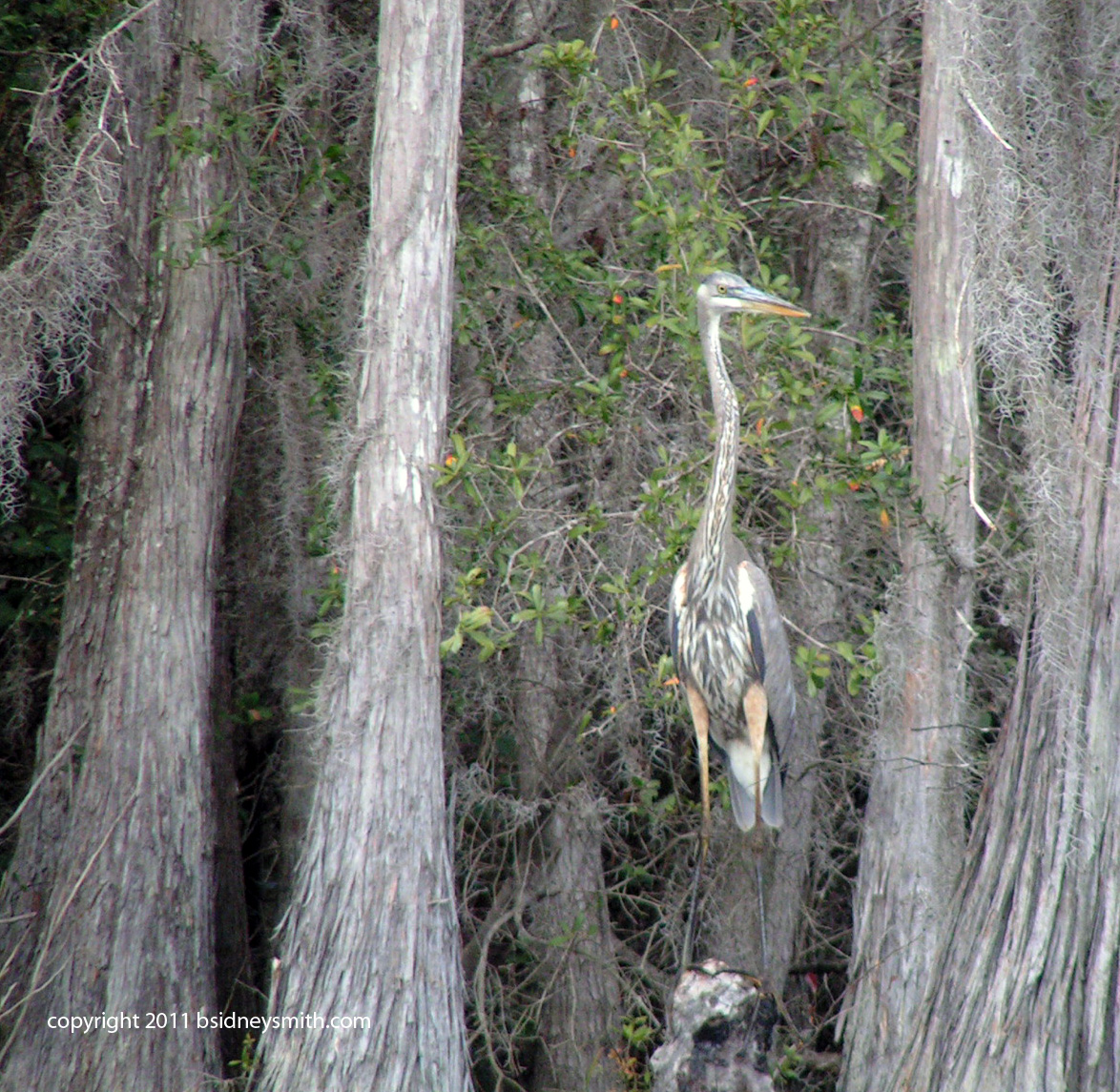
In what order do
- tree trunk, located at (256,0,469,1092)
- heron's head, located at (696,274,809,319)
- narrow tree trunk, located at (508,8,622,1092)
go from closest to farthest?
tree trunk, located at (256,0,469,1092) < heron's head, located at (696,274,809,319) < narrow tree trunk, located at (508,8,622,1092)

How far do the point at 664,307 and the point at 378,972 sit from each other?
247cm

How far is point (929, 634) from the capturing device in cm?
428

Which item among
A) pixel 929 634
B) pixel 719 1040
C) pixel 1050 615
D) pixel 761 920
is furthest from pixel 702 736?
pixel 1050 615

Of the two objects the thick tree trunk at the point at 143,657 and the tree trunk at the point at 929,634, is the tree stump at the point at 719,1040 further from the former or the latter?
the thick tree trunk at the point at 143,657

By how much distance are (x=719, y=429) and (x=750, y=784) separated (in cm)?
156

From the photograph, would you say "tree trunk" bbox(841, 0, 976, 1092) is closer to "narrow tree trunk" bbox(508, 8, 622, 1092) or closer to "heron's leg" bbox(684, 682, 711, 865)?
"heron's leg" bbox(684, 682, 711, 865)

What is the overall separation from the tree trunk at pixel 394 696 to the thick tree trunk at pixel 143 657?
104 cm

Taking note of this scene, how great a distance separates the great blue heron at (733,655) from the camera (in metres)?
5.00

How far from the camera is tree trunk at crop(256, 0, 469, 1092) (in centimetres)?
416

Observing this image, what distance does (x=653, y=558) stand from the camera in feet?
15.8

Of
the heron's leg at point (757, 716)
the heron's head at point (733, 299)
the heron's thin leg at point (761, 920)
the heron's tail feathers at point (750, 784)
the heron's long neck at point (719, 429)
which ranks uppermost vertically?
the heron's head at point (733, 299)

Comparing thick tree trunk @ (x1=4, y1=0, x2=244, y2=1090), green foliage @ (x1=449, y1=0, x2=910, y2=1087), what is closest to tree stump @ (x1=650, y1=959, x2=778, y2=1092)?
green foliage @ (x1=449, y1=0, x2=910, y2=1087)

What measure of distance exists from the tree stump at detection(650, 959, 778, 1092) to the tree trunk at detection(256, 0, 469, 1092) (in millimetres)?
1053

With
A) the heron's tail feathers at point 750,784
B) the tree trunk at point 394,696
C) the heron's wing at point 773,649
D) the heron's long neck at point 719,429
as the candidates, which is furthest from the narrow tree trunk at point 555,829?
the tree trunk at point 394,696
